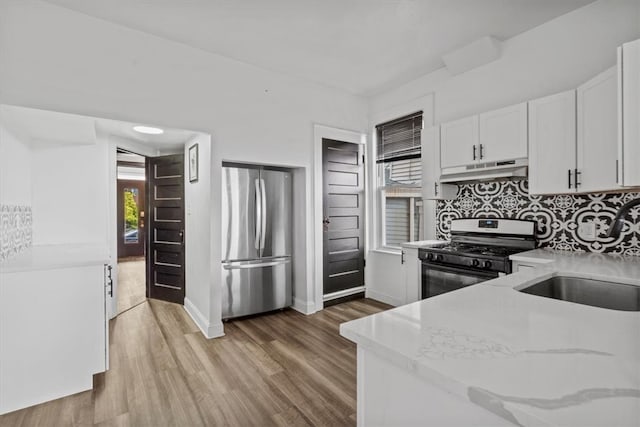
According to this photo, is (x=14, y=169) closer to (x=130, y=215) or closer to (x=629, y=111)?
(x=629, y=111)

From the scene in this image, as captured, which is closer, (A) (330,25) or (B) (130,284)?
(A) (330,25)

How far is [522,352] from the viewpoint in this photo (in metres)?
0.72

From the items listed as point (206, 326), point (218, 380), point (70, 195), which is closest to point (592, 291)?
point (218, 380)

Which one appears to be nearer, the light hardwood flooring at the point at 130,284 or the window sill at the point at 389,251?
the window sill at the point at 389,251

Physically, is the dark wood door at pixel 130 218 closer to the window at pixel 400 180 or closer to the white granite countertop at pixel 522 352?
the window at pixel 400 180

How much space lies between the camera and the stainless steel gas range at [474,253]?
243 cm

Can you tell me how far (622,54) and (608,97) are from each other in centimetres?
43

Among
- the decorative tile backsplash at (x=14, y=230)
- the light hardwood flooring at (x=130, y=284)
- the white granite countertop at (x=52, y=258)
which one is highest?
the decorative tile backsplash at (x=14, y=230)

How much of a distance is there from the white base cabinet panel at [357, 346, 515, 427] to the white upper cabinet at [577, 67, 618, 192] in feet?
6.72

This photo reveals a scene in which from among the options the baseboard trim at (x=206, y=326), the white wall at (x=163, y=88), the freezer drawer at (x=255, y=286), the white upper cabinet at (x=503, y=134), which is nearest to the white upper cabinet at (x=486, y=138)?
the white upper cabinet at (x=503, y=134)

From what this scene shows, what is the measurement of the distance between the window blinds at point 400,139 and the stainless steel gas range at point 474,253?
1.09 metres

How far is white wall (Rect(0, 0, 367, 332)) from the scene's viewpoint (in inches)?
87.0

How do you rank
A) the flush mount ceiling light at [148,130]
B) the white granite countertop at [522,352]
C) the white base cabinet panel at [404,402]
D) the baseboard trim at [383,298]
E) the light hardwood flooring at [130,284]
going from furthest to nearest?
the light hardwood flooring at [130,284]
the baseboard trim at [383,298]
the flush mount ceiling light at [148,130]
the white base cabinet panel at [404,402]
the white granite countertop at [522,352]

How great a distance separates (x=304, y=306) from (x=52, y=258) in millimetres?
A: 2403
